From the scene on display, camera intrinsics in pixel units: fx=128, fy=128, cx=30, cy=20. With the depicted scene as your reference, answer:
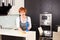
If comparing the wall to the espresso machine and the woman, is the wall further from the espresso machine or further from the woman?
the woman

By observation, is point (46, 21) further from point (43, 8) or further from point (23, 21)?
point (23, 21)

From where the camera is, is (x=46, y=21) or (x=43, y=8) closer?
(x=46, y=21)

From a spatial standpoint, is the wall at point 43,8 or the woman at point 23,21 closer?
the woman at point 23,21

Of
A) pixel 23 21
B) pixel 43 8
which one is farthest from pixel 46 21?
pixel 23 21

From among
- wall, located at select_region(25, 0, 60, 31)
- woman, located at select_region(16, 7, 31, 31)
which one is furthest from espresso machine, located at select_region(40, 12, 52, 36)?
woman, located at select_region(16, 7, 31, 31)

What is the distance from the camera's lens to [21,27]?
100 cm

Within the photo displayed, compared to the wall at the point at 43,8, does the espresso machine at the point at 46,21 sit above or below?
below

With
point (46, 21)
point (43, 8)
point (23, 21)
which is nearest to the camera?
point (23, 21)

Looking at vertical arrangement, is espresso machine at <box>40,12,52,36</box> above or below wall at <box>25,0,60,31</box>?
below

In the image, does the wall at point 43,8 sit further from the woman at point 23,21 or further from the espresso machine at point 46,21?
the woman at point 23,21

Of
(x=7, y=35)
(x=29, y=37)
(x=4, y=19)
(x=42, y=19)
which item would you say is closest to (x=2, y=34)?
(x=7, y=35)

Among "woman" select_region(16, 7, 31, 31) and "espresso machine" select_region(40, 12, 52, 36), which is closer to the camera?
"woman" select_region(16, 7, 31, 31)

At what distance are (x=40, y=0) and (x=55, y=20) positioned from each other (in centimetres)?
46

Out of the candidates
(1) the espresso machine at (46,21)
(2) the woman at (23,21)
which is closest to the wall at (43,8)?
(1) the espresso machine at (46,21)
